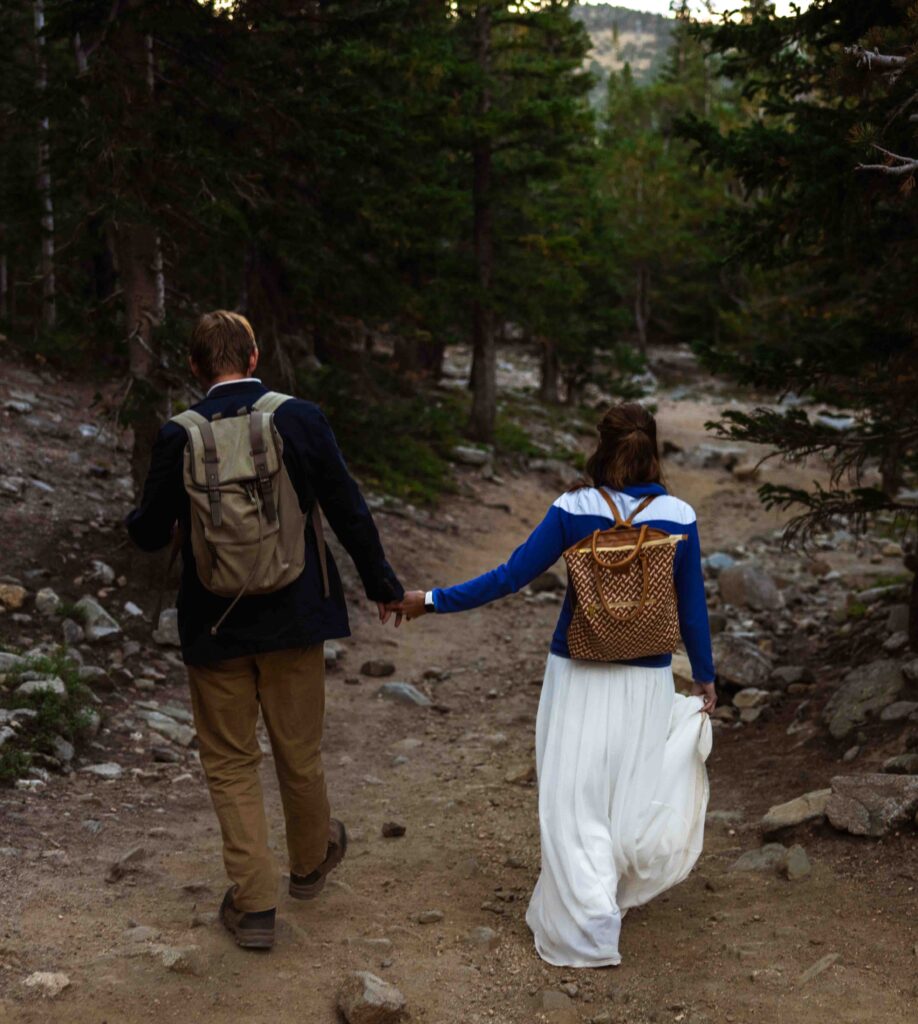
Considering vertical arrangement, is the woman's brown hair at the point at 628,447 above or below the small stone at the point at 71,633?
above

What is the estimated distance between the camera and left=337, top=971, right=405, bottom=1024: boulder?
3846mm

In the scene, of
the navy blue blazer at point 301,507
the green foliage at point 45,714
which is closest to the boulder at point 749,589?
the green foliage at point 45,714

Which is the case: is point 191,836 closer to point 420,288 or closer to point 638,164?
point 420,288

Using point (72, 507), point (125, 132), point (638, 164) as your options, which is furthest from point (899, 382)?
point (638, 164)

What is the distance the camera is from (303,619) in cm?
441

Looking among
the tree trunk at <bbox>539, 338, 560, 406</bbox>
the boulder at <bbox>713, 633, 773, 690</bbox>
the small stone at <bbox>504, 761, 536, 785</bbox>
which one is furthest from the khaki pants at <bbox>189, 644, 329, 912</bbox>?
the tree trunk at <bbox>539, 338, 560, 406</bbox>

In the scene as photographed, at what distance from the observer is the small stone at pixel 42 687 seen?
Result: 7.09 metres

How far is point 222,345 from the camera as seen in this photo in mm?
4371

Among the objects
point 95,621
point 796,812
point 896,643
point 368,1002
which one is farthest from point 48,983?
point 896,643

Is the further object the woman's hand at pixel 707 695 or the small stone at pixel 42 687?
the small stone at pixel 42 687

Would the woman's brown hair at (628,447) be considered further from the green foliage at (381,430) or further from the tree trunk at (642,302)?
the tree trunk at (642,302)

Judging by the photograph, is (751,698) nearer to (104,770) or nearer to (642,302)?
(104,770)

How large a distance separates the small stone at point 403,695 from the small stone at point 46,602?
2.65 m

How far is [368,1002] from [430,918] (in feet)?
3.75
